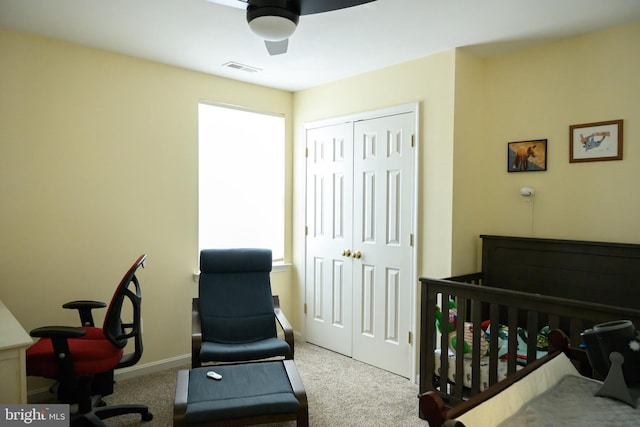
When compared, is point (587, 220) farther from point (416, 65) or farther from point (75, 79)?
point (75, 79)

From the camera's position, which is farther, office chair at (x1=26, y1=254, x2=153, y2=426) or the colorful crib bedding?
the colorful crib bedding

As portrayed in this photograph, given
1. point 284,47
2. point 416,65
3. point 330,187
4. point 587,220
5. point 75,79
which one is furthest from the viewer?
point 330,187

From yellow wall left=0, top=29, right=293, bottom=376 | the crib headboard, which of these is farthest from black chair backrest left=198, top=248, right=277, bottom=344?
the crib headboard

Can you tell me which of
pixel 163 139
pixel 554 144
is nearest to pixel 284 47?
pixel 163 139

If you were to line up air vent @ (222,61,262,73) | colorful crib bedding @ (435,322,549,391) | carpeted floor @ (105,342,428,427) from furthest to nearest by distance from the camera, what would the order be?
air vent @ (222,61,262,73), carpeted floor @ (105,342,428,427), colorful crib bedding @ (435,322,549,391)

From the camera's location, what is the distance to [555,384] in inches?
67.3

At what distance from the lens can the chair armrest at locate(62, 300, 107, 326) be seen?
114 inches

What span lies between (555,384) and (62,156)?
333 centimetres

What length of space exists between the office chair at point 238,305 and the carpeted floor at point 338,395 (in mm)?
450

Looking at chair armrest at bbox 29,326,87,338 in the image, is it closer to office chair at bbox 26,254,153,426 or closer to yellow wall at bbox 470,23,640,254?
office chair at bbox 26,254,153,426

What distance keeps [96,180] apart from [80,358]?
1421mm

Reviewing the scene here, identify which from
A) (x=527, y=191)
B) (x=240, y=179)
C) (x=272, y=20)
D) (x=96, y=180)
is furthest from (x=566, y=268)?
(x=96, y=180)

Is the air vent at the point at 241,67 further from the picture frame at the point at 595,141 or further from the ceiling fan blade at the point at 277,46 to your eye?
the picture frame at the point at 595,141

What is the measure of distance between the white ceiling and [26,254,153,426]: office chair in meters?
1.54
